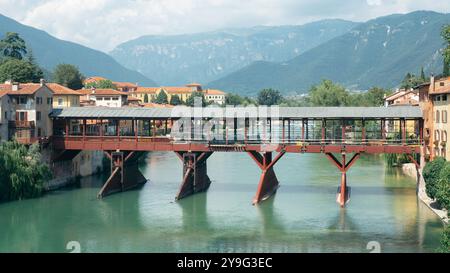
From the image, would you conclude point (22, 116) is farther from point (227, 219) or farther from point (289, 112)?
point (289, 112)

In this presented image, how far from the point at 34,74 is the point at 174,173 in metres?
41.1

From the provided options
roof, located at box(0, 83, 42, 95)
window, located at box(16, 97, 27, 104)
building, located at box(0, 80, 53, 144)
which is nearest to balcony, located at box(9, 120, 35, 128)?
building, located at box(0, 80, 53, 144)

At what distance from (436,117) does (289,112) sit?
14.5 m

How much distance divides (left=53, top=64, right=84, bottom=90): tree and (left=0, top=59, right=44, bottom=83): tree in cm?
2379

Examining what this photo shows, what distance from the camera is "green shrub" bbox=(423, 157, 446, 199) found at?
173 ft

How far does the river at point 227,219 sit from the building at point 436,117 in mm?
5662

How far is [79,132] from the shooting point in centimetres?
7238

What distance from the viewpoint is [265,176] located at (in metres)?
61.8

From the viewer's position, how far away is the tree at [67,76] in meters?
134

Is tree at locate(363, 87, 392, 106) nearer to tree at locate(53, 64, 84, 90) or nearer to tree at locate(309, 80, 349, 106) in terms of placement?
tree at locate(309, 80, 349, 106)

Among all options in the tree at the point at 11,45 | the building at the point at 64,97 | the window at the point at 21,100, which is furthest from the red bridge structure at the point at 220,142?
the tree at the point at 11,45
